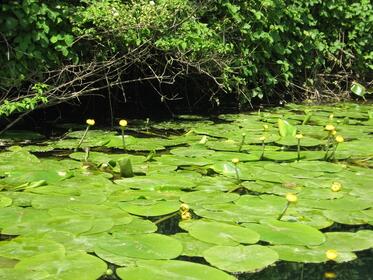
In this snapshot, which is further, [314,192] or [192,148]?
[192,148]

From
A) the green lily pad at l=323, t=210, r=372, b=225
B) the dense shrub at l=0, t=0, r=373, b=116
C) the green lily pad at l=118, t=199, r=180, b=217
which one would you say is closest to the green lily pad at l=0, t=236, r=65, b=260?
the green lily pad at l=118, t=199, r=180, b=217

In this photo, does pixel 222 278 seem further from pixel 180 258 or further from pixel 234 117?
pixel 234 117

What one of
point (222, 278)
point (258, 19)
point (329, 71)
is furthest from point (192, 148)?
point (329, 71)

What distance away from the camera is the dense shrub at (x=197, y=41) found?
153 inches

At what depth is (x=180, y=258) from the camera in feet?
6.59

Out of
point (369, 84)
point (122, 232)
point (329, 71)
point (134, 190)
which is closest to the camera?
point (122, 232)

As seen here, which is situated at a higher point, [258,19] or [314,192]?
[258,19]

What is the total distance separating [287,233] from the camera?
2.23 m

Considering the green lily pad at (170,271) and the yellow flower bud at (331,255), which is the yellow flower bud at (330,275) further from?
the green lily pad at (170,271)

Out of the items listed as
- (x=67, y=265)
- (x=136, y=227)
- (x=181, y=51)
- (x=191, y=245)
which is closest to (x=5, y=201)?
(x=136, y=227)

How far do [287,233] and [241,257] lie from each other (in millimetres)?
314

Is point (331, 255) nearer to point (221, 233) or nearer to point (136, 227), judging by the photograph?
point (221, 233)

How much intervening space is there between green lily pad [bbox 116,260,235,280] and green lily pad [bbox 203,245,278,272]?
0.07 meters

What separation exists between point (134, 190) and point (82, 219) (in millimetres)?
513
